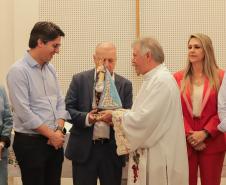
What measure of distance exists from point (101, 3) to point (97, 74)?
210 centimetres

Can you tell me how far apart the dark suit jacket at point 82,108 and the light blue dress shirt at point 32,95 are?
0.25 m

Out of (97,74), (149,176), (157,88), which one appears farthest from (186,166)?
(97,74)

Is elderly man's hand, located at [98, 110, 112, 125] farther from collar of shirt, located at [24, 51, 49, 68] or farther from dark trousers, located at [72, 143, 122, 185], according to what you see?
collar of shirt, located at [24, 51, 49, 68]

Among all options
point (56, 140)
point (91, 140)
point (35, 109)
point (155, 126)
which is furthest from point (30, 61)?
point (155, 126)

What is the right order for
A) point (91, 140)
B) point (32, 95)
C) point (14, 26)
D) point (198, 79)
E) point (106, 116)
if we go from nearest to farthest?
1. point (32, 95)
2. point (106, 116)
3. point (91, 140)
4. point (198, 79)
5. point (14, 26)

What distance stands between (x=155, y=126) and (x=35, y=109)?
0.77 metres

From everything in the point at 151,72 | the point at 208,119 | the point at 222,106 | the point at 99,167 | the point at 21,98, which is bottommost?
the point at 99,167

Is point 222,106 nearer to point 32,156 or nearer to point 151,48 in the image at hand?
point 151,48

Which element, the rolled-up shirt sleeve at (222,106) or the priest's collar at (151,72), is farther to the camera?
the rolled-up shirt sleeve at (222,106)

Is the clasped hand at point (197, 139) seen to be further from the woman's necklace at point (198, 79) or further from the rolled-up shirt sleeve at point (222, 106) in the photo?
the woman's necklace at point (198, 79)

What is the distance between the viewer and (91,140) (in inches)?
123

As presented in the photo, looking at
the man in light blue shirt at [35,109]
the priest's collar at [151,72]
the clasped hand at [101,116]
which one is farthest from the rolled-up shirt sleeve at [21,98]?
the priest's collar at [151,72]

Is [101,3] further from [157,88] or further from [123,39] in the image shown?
[157,88]

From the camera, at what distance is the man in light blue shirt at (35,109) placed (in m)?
2.72
